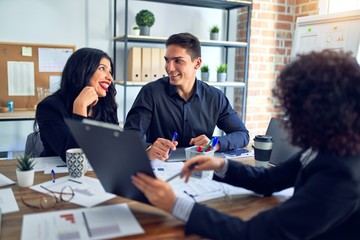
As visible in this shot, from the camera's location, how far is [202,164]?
1.07 meters

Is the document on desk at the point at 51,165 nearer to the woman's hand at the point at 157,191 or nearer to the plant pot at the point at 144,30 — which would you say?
the woman's hand at the point at 157,191

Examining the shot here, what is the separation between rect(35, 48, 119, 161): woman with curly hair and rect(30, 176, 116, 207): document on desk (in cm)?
28

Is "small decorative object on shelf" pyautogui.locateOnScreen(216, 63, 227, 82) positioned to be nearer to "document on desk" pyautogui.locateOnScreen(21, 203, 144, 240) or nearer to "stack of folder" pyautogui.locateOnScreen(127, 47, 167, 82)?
"stack of folder" pyautogui.locateOnScreen(127, 47, 167, 82)

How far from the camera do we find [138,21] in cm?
312

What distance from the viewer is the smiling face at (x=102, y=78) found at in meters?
1.80

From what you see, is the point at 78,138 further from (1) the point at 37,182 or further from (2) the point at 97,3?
(2) the point at 97,3

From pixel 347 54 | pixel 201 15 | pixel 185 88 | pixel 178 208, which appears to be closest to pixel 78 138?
pixel 178 208

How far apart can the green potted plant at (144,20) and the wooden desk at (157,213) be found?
7.00 feet

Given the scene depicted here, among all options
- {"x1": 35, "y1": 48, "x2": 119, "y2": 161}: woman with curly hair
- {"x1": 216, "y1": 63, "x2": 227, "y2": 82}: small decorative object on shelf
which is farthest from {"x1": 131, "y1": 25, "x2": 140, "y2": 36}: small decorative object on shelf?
{"x1": 35, "y1": 48, "x2": 119, "y2": 161}: woman with curly hair

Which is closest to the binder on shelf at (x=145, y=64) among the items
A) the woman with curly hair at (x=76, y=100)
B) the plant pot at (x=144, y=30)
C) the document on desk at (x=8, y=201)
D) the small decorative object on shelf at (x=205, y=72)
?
the plant pot at (x=144, y=30)

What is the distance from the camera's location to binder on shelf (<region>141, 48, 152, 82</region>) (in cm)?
311

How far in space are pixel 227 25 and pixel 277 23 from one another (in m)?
0.51

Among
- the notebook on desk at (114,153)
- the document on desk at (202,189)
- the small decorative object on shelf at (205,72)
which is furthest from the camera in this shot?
the small decorative object on shelf at (205,72)

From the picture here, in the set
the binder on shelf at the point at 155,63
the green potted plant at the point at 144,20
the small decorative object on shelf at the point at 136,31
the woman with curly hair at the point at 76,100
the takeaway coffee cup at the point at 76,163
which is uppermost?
the green potted plant at the point at 144,20
